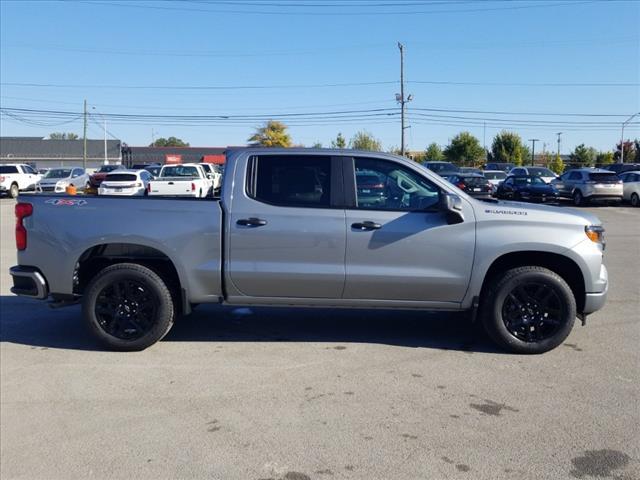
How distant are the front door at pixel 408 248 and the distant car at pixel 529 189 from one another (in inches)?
932

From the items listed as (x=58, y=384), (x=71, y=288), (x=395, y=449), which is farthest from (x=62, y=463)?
(x=71, y=288)

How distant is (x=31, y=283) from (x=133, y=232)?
114cm

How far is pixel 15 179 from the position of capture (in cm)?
3228

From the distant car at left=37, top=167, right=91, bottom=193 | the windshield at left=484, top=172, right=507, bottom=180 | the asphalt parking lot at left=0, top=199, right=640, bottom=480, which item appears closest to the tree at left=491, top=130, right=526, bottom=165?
the windshield at left=484, top=172, right=507, bottom=180

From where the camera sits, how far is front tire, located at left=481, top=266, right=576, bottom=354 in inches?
221

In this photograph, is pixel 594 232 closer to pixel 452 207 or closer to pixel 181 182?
pixel 452 207

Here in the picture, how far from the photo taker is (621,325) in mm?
6703

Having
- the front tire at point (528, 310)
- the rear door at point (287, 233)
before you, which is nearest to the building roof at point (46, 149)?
the rear door at point (287, 233)

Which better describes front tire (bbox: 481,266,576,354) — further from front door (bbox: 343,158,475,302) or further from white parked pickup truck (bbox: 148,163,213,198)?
white parked pickup truck (bbox: 148,163,213,198)

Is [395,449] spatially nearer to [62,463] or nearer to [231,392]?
[231,392]

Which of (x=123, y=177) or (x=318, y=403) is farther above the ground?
(x=123, y=177)

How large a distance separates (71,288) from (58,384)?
1.13 meters

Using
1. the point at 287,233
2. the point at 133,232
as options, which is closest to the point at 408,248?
the point at 287,233

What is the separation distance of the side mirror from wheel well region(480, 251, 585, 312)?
587 mm
